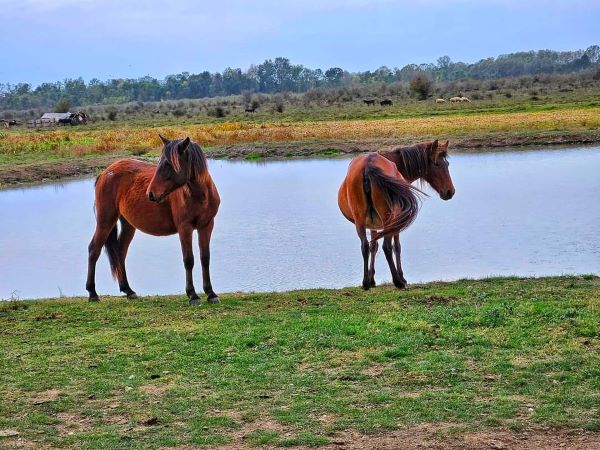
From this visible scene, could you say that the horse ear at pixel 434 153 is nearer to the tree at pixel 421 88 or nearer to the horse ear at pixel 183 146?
the horse ear at pixel 183 146

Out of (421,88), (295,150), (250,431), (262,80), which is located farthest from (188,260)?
(262,80)

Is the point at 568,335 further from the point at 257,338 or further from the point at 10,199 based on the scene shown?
the point at 10,199

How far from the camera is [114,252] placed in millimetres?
10852

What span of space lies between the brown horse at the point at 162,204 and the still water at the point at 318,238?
4.86ft

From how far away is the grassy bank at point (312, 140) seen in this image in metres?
30.9

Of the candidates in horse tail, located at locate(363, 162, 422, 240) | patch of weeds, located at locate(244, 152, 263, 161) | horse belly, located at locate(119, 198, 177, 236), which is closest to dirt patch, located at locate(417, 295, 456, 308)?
horse tail, located at locate(363, 162, 422, 240)

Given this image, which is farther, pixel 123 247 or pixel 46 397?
pixel 123 247

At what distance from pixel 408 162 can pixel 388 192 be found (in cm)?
171

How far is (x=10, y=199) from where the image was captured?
25703 mm

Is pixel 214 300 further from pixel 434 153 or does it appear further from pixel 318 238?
pixel 318 238

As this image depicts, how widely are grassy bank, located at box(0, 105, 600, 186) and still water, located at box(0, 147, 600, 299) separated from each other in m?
5.40

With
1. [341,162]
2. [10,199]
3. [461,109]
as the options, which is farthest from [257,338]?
[461,109]

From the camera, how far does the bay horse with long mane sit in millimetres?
9523

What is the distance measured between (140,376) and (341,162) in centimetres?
2365
